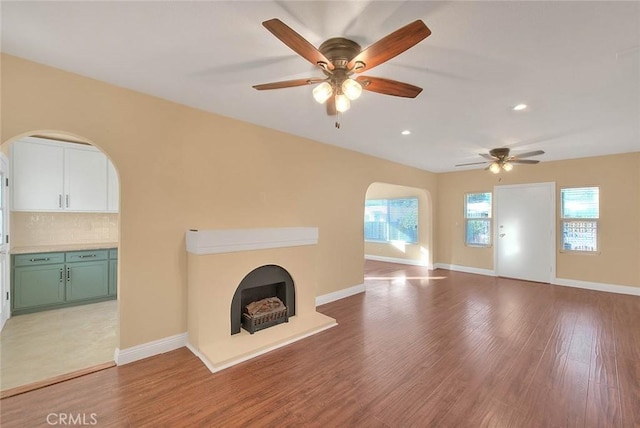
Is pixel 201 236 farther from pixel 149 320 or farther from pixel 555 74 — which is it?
pixel 555 74

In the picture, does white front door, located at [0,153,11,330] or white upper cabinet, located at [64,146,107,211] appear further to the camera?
white upper cabinet, located at [64,146,107,211]

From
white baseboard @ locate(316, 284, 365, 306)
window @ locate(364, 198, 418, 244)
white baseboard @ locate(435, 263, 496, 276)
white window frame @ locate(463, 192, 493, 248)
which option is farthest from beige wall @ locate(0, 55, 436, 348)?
white baseboard @ locate(435, 263, 496, 276)

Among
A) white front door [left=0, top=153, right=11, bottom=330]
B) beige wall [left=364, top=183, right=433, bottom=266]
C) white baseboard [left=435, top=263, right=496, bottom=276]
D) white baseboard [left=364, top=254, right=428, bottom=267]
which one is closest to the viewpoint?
white front door [left=0, top=153, right=11, bottom=330]

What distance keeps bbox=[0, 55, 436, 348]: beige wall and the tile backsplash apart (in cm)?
263

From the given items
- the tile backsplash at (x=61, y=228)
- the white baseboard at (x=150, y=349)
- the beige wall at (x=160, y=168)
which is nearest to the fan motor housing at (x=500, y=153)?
the beige wall at (x=160, y=168)

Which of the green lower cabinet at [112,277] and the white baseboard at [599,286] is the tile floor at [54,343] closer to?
the green lower cabinet at [112,277]

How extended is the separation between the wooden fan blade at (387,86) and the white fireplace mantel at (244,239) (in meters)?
1.94

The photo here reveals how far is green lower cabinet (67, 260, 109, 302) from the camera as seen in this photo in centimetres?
386

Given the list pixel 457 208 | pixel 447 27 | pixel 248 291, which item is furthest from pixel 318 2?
pixel 457 208

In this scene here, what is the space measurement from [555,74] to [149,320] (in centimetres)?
425

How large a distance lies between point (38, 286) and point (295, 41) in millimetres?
4729

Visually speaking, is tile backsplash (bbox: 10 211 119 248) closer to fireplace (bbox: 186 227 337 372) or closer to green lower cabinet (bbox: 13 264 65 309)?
green lower cabinet (bbox: 13 264 65 309)

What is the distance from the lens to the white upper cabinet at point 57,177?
12.0 ft

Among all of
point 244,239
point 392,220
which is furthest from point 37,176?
point 392,220
